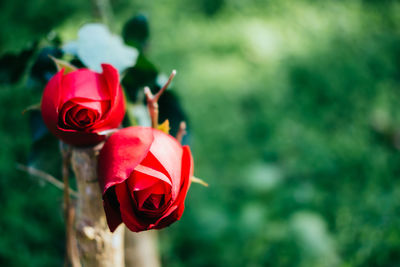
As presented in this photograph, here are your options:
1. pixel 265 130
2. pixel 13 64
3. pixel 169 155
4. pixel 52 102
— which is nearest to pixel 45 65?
pixel 13 64

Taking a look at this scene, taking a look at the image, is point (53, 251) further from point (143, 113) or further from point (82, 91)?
point (82, 91)

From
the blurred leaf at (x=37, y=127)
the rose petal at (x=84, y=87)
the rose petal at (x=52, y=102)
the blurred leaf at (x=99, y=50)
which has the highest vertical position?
the blurred leaf at (x=99, y=50)

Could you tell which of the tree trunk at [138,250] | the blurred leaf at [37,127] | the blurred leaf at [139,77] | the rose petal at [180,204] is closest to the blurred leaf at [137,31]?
the blurred leaf at [139,77]

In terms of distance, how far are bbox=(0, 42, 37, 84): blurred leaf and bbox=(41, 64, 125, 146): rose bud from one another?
0.78 ft

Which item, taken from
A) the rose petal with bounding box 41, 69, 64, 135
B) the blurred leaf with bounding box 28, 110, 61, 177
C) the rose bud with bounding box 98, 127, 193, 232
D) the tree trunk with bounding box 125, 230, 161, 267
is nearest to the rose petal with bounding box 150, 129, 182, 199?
the rose bud with bounding box 98, 127, 193, 232

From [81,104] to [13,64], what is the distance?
309 millimetres

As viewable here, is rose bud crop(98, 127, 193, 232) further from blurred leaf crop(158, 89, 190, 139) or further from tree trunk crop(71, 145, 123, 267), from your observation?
blurred leaf crop(158, 89, 190, 139)

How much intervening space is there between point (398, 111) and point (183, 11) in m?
1.19

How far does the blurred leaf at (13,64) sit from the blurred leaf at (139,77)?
0.18m

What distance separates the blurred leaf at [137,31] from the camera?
0.67 m

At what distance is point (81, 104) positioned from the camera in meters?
0.44

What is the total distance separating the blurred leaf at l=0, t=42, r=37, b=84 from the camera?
0.65 m

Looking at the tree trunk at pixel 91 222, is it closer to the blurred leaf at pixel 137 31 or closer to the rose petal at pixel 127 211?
the rose petal at pixel 127 211

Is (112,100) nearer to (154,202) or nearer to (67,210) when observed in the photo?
(154,202)
